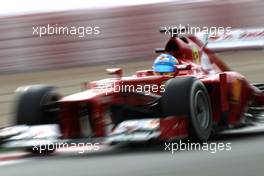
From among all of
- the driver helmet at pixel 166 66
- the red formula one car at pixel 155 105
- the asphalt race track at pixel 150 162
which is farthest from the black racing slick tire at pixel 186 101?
the driver helmet at pixel 166 66

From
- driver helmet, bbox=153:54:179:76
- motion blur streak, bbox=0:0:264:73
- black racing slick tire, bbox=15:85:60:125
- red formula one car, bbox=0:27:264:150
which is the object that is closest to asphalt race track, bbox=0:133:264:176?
red formula one car, bbox=0:27:264:150

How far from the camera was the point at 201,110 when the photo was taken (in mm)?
7551

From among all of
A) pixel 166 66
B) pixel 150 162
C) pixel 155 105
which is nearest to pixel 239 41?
pixel 166 66

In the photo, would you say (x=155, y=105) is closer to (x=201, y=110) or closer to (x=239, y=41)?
(x=201, y=110)

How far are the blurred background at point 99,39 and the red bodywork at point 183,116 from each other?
372cm

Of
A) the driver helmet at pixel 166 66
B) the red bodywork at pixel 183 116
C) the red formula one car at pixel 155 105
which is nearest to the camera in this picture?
the red formula one car at pixel 155 105

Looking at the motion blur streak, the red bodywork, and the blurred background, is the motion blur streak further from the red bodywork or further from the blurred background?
the red bodywork

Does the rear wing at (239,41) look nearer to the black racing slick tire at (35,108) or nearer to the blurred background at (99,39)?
the blurred background at (99,39)

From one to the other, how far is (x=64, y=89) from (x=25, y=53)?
Answer: 1.13m

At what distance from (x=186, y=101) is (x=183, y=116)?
14 centimetres

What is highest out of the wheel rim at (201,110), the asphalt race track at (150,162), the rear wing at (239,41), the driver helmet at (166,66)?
the rear wing at (239,41)

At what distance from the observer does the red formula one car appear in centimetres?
714

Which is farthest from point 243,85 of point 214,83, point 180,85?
point 180,85

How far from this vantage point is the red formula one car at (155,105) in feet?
23.4
